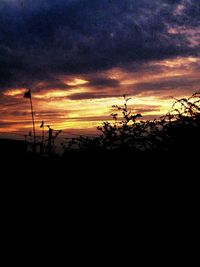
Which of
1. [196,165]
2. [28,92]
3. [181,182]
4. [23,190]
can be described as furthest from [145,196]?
[28,92]

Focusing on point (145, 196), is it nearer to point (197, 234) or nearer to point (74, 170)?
point (197, 234)

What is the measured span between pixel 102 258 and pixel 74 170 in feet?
5.60

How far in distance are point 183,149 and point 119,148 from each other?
3.61ft

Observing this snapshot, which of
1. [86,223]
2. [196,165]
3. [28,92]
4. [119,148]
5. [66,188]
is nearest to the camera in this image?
[196,165]

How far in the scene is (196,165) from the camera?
173 inches

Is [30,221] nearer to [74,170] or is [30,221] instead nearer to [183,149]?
[74,170]

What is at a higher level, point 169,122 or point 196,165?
point 169,122

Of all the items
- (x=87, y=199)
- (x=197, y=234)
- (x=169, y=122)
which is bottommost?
(x=197, y=234)

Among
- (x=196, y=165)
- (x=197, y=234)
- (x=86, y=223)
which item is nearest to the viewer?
(x=197, y=234)

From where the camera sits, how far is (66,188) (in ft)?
18.5

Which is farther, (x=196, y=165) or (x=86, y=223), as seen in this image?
(x=86, y=223)

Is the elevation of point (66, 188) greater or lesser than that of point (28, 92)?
lesser

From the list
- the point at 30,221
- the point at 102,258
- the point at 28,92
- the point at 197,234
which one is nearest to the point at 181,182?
the point at 197,234

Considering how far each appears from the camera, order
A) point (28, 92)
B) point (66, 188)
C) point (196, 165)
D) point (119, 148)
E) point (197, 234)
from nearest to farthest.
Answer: point (197, 234)
point (196, 165)
point (119, 148)
point (66, 188)
point (28, 92)
